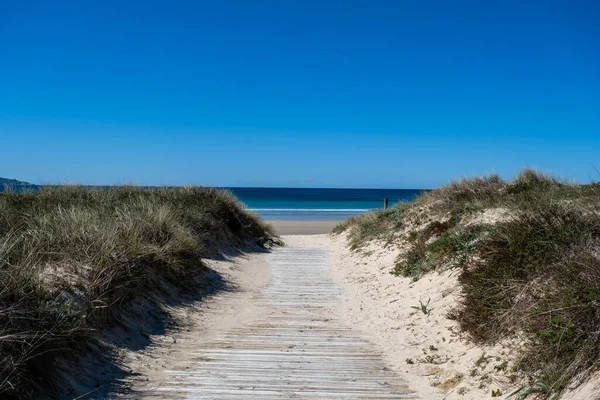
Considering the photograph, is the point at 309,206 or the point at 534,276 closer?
the point at 534,276

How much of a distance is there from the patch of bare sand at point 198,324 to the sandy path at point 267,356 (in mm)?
14

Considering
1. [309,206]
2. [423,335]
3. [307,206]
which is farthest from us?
[309,206]

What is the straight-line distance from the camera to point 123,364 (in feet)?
18.4

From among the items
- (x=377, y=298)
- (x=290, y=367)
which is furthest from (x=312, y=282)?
(x=290, y=367)

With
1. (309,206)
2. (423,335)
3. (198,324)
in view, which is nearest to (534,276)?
(423,335)

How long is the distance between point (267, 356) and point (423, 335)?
218 centimetres

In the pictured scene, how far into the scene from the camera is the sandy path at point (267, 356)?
5.06 metres

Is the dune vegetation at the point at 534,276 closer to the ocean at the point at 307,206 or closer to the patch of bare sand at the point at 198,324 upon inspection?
the patch of bare sand at the point at 198,324

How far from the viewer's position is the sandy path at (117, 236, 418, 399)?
5.06m

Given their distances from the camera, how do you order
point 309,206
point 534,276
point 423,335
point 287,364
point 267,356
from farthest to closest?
point 309,206, point 423,335, point 267,356, point 287,364, point 534,276

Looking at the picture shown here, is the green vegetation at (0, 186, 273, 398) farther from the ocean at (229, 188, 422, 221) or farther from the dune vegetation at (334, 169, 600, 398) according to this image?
the ocean at (229, 188, 422, 221)

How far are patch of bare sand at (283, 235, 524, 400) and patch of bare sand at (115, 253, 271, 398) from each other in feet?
6.05

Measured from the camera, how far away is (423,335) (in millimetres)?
6789

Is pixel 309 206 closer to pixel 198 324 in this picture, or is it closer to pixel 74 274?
pixel 198 324
